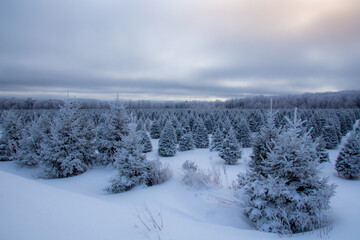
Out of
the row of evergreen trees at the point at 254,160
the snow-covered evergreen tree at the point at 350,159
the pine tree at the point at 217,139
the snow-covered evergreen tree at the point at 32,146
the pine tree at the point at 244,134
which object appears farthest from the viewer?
the pine tree at the point at 244,134

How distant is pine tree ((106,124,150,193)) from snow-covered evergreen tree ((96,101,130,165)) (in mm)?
3356

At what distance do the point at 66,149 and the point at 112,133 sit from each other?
2358 mm

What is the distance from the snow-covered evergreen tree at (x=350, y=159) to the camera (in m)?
10.4

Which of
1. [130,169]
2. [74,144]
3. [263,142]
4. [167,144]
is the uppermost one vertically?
[263,142]

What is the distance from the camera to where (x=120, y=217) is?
145 inches

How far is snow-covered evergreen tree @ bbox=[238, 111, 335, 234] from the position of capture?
152 inches

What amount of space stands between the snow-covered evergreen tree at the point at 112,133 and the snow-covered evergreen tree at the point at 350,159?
12.9 metres

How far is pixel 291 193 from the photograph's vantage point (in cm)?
406

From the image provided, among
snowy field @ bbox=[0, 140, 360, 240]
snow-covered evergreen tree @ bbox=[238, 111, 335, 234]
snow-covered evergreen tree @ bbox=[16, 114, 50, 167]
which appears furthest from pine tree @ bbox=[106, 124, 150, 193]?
snow-covered evergreen tree @ bbox=[16, 114, 50, 167]

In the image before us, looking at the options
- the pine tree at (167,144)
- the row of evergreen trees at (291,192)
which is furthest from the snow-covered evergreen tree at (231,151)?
the row of evergreen trees at (291,192)

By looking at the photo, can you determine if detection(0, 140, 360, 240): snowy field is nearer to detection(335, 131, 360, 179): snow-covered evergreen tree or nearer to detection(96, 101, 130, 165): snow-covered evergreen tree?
detection(96, 101, 130, 165): snow-covered evergreen tree

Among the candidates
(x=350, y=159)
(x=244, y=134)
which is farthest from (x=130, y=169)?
(x=244, y=134)

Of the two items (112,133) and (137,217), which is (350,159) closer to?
(137,217)

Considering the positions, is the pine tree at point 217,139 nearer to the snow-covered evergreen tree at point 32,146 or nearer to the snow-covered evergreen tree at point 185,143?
the snow-covered evergreen tree at point 185,143
